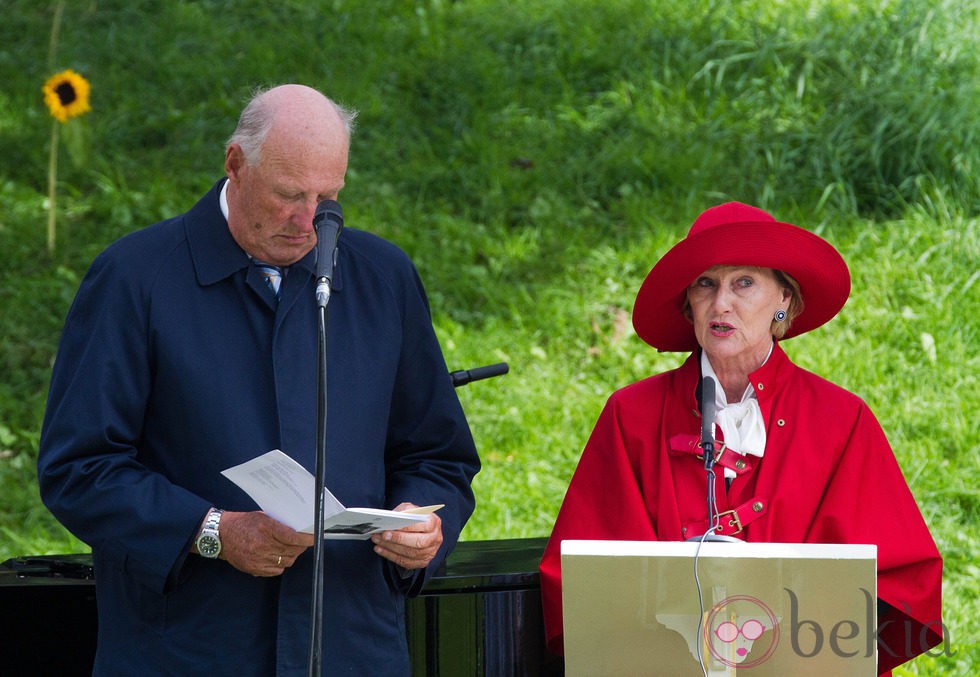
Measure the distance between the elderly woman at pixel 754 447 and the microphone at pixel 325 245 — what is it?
3.89ft

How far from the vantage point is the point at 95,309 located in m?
3.25

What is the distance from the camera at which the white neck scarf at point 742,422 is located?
368cm

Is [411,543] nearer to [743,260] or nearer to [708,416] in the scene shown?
[708,416]

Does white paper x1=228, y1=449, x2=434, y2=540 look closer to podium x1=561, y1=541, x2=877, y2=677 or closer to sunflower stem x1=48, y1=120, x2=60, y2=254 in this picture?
podium x1=561, y1=541, x2=877, y2=677

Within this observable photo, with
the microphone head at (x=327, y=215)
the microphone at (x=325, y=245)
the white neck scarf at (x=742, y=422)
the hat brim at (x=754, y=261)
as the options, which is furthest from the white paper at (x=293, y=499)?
the hat brim at (x=754, y=261)

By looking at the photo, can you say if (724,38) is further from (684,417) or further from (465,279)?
(684,417)

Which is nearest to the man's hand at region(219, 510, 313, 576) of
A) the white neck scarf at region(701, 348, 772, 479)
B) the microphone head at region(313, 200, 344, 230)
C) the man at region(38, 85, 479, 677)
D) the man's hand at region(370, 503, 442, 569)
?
the man at region(38, 85, 479, 677)

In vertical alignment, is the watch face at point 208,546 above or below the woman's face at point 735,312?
below

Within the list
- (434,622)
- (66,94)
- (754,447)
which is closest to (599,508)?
(754,447)

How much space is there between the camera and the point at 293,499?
116 inches

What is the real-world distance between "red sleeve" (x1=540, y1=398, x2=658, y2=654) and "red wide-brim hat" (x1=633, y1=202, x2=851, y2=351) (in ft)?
1.08

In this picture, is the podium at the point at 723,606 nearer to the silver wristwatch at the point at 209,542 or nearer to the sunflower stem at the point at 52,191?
the silver wristwatch at the point at 209,542

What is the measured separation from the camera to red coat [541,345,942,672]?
3.57m

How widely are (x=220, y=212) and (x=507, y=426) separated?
3734 mm
